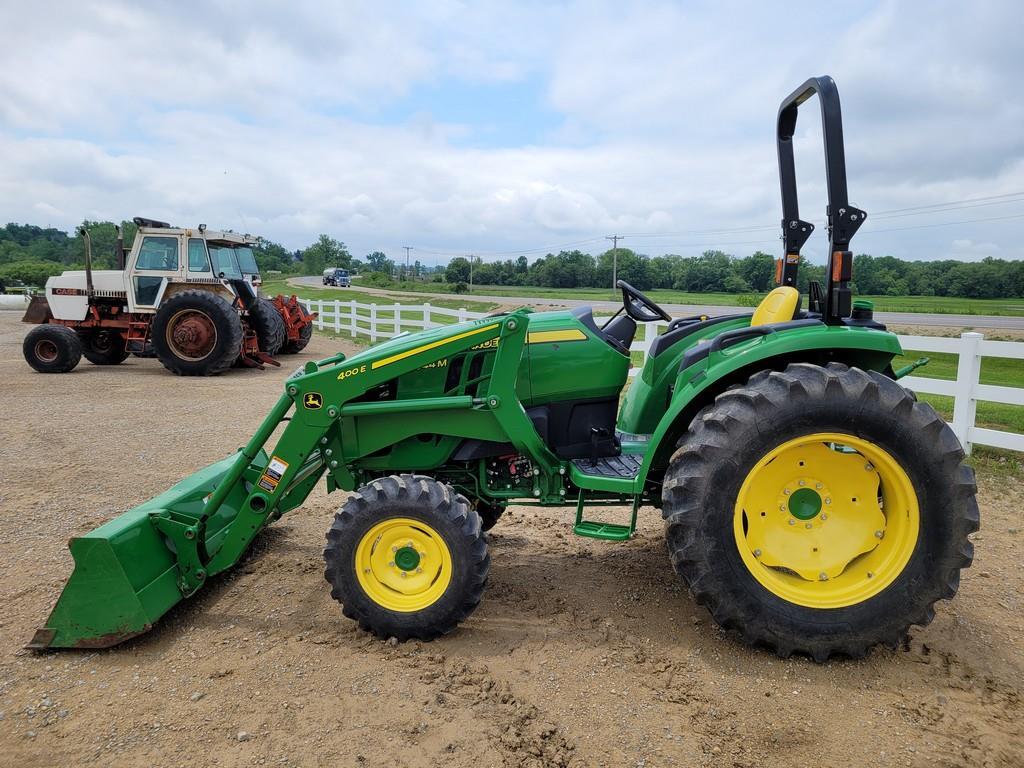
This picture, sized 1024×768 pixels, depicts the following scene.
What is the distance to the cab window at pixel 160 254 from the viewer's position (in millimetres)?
11766

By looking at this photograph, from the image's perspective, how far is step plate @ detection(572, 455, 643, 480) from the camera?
322 centimetres

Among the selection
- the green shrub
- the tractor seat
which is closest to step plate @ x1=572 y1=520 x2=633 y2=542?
the tractor seat

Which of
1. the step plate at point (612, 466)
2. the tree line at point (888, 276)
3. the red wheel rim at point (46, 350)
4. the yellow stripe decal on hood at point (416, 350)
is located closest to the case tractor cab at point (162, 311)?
the red wheel rim at point (46, 350)

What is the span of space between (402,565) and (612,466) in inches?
44.1

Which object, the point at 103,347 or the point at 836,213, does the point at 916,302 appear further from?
the point at 836,213

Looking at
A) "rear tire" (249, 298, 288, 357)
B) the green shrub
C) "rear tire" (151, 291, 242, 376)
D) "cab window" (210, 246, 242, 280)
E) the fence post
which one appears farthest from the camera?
the green shrub

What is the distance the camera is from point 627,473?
324cm

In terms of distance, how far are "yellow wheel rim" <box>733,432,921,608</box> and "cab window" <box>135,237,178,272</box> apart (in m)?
11.6

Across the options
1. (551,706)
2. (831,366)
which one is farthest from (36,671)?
(831,366)

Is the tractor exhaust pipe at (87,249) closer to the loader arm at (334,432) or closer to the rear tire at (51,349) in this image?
the rear tire at (51,349)

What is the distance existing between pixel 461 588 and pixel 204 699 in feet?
3.55

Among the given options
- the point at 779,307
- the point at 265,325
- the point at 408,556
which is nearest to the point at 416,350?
the point at 408,556

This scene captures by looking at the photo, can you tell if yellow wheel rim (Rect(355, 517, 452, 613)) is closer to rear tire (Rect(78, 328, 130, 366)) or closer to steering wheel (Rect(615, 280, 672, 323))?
steering wheel (Rect(615, 280, 672, 323))

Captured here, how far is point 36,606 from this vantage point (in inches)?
131
